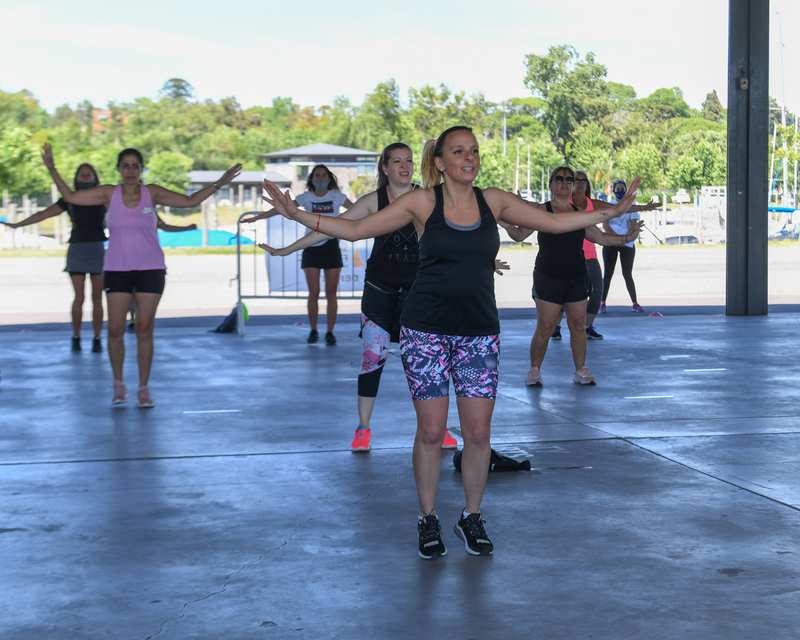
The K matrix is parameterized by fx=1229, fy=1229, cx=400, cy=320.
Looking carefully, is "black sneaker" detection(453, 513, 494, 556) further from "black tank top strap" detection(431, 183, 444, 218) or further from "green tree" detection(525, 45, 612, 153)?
"green tree" detection(525, 45, 612, 153)

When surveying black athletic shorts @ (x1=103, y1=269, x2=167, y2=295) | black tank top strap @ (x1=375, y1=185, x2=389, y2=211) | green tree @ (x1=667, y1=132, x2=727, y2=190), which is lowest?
black athletic shorts @ (x1=103, y1=269, x2=167, y2=295)

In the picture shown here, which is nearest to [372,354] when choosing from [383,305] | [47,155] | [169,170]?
[383,305]

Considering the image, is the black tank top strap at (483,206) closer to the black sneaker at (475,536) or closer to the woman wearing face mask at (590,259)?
the black sneaker at (475,536)

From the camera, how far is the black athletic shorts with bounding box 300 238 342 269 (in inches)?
515

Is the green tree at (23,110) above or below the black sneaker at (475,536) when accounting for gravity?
above

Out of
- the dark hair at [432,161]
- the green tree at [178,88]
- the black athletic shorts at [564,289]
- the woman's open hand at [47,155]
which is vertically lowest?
the black athletic shorts at [564,289]

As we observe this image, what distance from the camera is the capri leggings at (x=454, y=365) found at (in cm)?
499

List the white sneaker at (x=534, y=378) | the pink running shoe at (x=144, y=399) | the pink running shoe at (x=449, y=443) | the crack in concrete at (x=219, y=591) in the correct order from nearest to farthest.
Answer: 1. the crack in concrete at (x=219, y=591)
2. the pink running shoe at (x=449, y=443)
3. the pink running shoe at (x=144, y=399)
4. the white sneaker at (x=534, y=378)

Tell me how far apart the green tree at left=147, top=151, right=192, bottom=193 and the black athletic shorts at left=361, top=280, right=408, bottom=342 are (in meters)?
55.1

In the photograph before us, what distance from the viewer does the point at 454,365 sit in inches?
198

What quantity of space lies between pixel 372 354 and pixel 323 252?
19.8 feet

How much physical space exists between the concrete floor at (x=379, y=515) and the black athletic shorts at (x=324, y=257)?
9.00 ft

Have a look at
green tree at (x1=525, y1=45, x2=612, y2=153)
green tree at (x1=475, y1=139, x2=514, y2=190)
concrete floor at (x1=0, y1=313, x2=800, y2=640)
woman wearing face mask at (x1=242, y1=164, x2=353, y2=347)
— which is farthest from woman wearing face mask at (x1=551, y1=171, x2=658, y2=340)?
green tree at (x1=525, y1=45, x2=612, y2=153)

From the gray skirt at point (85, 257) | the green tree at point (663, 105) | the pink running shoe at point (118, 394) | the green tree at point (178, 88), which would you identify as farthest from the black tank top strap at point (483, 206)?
the green tree at point (178, 88)
